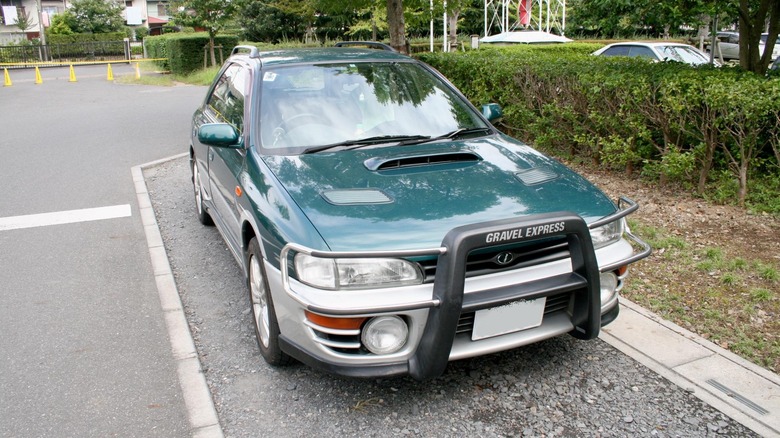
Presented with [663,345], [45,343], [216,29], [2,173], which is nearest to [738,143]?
[663,345]

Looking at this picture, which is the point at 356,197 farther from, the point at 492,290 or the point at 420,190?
the point at 492,290

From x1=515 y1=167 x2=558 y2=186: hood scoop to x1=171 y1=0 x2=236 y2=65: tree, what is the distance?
25.9 meters

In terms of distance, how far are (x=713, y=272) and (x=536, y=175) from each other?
1.93 meters

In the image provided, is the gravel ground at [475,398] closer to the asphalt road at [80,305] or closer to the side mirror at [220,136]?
the asphalt road at [80,305]

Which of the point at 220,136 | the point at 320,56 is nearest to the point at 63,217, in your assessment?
the point at 220,136

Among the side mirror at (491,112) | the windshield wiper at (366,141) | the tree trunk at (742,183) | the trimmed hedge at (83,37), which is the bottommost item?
the tree trunk at (742,183)

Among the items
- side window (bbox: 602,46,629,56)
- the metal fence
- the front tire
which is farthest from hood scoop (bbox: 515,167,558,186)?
the metal fence

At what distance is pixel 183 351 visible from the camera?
13.4 ft

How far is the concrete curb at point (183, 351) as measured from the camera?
3.34 metres

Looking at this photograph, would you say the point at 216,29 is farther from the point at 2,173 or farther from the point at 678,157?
the point at 678,157

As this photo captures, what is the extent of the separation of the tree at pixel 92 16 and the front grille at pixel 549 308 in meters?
53.0

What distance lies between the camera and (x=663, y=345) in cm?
395

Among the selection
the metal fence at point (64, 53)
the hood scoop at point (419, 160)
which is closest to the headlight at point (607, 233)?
the hood scoop at point (419, 160)

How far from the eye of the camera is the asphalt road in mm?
3467
